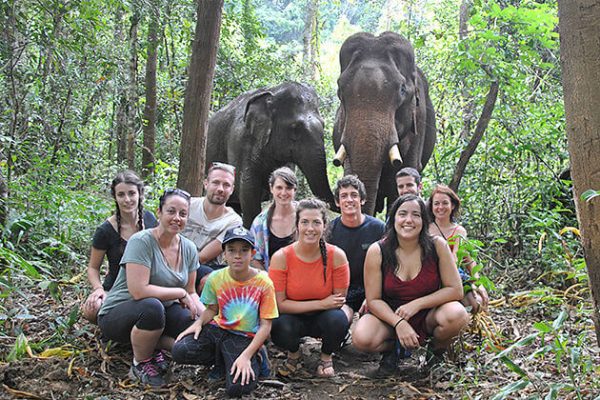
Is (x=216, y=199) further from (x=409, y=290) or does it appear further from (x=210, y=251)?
(x=409, y=290)

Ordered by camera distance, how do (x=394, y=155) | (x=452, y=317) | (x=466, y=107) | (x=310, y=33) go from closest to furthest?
(x=452, y=317) < (x=394, y=155) < (x=466, y=107) < (x=310, y=33)

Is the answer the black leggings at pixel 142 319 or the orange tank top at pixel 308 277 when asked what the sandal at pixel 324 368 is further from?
the black leggings at pixel 142 319

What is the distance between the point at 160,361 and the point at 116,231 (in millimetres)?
953

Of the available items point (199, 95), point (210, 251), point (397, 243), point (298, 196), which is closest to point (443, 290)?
point (397, 243)

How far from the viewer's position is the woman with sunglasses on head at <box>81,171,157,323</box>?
4145 millimetres

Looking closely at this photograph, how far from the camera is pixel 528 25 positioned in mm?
6613

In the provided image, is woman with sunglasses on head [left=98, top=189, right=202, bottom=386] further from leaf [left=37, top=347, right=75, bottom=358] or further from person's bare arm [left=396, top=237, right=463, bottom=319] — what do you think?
person's bare arm [left=396, top=237, right=463, bottom=319]

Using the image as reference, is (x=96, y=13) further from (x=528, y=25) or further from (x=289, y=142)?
(x=528, y=25)

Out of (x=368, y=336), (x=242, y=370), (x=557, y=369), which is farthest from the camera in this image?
(x=368, y=336)

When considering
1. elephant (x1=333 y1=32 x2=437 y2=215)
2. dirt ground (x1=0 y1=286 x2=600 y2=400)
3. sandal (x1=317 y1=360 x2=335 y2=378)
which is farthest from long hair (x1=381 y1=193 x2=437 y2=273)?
elephant (x1=333 y1=32 x2=437 y2=215)

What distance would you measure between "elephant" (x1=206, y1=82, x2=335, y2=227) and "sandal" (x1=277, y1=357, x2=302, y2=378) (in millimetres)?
3891

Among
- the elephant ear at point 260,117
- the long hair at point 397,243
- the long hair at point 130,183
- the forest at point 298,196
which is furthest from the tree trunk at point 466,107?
the long hair at point 130,183

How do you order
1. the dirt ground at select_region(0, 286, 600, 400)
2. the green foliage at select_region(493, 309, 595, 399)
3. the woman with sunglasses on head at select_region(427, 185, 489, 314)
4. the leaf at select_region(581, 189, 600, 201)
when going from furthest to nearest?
the woman with sunglasses on head at select_region(427, 185, 489, 314) → the dirt ground at select_region(0, 286, 600, 400) → the green foliage at select_region(493, 309, 595, 399) → the leaf at select_region(581, 189, 600, 201)

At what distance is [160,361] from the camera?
12.8 ft
